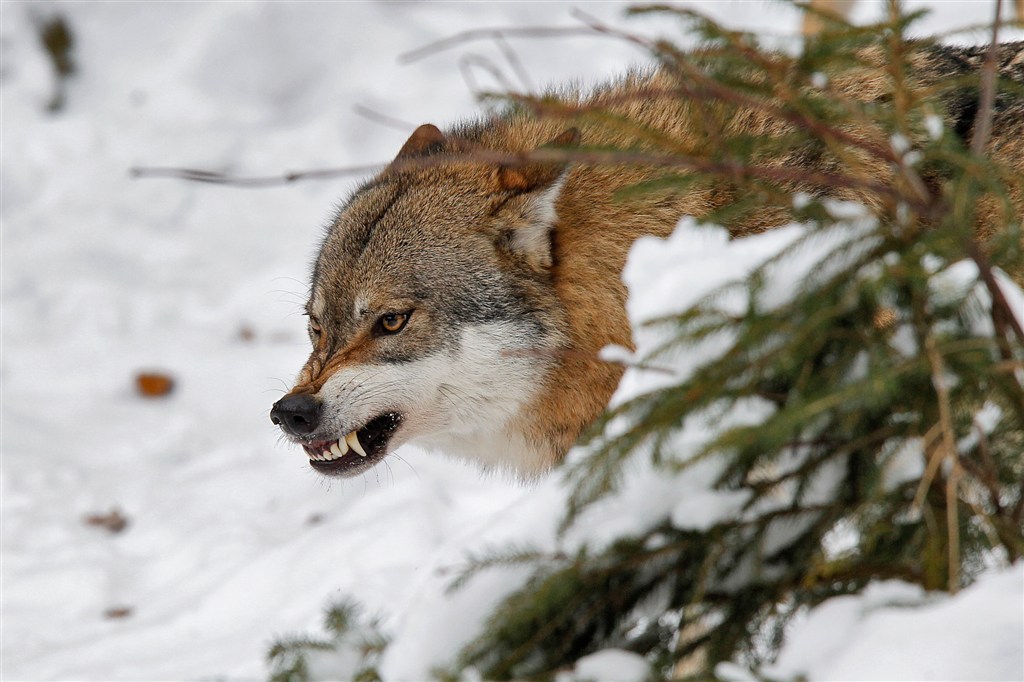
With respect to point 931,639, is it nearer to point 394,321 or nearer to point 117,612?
point 394,321

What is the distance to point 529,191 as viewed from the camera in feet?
13.5

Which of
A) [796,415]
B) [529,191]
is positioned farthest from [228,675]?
[796,415]

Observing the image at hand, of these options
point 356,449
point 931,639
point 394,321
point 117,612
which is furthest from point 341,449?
point 931,639

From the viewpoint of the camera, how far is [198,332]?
8180 millimetres

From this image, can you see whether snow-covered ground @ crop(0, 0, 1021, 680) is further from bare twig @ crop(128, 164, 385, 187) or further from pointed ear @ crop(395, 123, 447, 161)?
pointed ear @ crop(395, 123, 447, 161)

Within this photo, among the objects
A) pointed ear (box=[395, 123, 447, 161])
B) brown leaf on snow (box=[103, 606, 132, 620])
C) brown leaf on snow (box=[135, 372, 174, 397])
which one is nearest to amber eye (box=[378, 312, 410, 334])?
pointed ear (box=[395, 123, 447, 161])

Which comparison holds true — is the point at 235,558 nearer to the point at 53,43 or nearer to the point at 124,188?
the point at 124,188

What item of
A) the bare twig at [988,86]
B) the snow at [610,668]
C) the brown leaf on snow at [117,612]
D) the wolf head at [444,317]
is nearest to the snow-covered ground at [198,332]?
the brown leaf on snow at [117,612]

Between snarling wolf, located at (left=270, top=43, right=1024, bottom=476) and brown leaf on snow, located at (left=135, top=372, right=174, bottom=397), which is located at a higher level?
brown leaf on snow, located at (left=135, top=372, right=174, bottom=397)

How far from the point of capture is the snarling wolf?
13.3 ft

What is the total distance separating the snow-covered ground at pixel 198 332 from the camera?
17.8 feet

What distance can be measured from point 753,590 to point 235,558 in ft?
14.4

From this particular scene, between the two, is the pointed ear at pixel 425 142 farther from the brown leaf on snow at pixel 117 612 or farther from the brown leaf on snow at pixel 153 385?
the brown leaf on snow at pixel 153 385

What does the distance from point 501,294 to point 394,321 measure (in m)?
0.42
